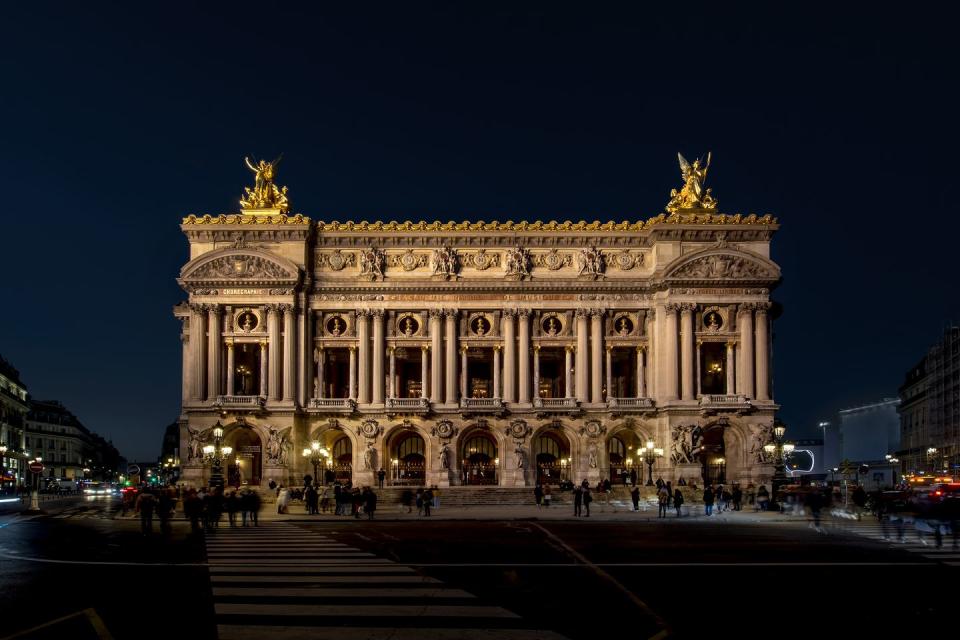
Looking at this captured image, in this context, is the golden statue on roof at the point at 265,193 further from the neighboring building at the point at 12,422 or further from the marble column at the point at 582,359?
the neighboring building at the point at 12,422

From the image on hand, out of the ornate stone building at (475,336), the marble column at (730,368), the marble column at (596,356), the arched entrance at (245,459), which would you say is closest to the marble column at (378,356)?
the ornate stone building at (475,336)

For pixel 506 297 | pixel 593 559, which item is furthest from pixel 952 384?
pixel 593 559

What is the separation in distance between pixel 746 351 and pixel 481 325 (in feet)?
68.7

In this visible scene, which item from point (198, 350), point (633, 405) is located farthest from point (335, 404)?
point (633, 405)

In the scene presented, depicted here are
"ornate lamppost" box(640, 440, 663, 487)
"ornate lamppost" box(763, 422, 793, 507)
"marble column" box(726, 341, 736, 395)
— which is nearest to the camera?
"ornate lamppost" box(763, 422, 793, 507)

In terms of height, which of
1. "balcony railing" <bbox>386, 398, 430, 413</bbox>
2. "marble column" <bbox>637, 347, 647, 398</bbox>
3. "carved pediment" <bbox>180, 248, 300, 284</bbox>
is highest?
"carved pediment" <bbox>180, 248, 300, 284</bbox>

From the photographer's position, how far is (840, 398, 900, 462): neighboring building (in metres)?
172

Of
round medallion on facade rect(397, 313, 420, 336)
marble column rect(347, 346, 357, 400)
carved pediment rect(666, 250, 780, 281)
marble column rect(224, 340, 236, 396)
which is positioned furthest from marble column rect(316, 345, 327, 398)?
carved pediment rect(666, 250, 780, 281)

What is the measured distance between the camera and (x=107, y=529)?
47.0 meters

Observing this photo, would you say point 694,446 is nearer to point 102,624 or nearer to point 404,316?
point 404,316

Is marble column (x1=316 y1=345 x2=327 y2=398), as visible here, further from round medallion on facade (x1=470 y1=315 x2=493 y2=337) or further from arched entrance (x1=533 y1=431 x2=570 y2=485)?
arched entrance (x1=533 y1=431 x2=570 y2=485)

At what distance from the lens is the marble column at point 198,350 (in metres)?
82.4

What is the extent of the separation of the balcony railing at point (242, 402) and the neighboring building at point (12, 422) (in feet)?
238

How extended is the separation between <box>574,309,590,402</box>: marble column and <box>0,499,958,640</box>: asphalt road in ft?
136
